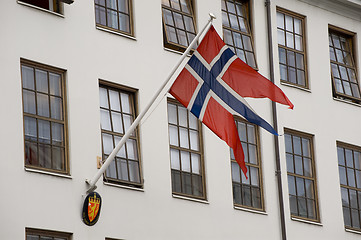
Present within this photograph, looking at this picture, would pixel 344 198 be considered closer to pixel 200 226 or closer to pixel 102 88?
pixel 200 226

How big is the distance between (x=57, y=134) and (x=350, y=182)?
29.8ft

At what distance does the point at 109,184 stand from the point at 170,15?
4.60 meters

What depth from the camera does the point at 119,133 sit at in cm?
2378

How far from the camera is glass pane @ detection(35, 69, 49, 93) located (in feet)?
73.8

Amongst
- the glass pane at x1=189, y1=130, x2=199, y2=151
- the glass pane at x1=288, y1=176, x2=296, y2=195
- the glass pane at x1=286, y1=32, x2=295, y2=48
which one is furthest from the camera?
the glass pane at x1=286, y1=32, x2=295, y2=48

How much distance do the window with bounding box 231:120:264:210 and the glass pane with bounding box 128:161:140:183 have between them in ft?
9.22

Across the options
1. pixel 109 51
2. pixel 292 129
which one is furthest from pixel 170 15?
pixel 292 129

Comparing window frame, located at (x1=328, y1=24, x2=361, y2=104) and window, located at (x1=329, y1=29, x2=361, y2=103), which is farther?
window, located at (x1=329, y1=29, x2=361, y2=103)

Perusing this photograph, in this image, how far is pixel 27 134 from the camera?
21.9 meters

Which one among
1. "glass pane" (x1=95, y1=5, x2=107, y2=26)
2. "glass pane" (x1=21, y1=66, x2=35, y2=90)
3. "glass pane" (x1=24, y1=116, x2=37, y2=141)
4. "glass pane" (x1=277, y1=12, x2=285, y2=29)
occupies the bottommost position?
"glass pane" (x1=24, y1=116, x2=37, y2=141)

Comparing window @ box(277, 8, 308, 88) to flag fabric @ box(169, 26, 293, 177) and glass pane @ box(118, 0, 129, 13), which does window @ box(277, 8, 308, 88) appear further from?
flag fabric @ box(169, 26, 293, 177)

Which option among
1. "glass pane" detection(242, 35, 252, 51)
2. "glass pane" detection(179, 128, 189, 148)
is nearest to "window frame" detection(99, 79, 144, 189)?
"glass pane" detection(179, 128, 189, 148)

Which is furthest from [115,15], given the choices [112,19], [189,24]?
[189,24]

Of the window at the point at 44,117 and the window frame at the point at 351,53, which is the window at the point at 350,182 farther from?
the window at the point at 44,117
